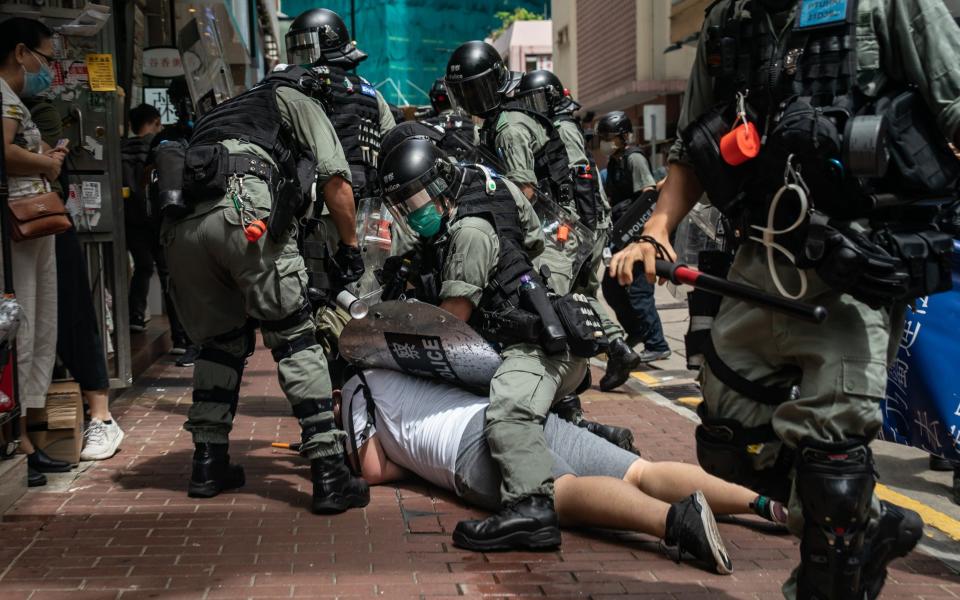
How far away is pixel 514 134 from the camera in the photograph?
6746mm

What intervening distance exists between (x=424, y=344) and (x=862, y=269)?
7.35 ft

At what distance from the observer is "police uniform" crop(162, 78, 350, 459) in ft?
14.9

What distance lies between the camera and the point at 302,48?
19.4ft

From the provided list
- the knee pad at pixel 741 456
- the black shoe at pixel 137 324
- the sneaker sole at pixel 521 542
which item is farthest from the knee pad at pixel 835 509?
the black shoe at pixel 137 324

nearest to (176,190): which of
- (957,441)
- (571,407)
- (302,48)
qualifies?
(302,48)

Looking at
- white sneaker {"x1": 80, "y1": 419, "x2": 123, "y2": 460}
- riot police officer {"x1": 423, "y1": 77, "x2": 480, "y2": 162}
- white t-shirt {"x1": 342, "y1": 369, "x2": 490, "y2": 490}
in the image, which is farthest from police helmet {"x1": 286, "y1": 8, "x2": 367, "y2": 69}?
white sneaker {"x1": 80, "y1": 419, "x2": 123, "y2": 460}

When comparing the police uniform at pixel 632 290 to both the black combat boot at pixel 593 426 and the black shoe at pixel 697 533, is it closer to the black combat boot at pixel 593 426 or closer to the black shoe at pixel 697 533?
the black combat boot at pixel 593 426

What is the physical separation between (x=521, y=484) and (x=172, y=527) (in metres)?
1.43

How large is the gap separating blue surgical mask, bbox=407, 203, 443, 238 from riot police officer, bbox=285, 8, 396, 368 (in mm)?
1234

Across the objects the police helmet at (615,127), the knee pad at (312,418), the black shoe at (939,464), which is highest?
the police helmet at (615,127)

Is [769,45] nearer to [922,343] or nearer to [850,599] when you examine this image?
[850,599]

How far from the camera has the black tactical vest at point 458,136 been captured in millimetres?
6504

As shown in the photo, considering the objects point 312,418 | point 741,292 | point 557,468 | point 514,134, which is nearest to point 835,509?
point 741,292

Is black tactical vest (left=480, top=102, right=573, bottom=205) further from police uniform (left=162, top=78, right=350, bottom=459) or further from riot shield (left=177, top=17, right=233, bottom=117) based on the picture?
police uniform (left=162, top=78, right=350, bottom=459)
